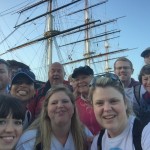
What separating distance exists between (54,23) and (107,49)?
2937 centimetres

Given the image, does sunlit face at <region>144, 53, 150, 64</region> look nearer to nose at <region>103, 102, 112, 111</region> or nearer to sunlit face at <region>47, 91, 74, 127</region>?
sunlit face at <region>47, 91, 74, 127</region>

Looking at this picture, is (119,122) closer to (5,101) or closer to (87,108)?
(5,101)

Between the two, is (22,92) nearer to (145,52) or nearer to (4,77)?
(4,77)

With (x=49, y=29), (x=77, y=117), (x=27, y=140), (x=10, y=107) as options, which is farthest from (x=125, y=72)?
(x=49, y=29)

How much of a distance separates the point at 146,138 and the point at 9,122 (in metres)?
1.35

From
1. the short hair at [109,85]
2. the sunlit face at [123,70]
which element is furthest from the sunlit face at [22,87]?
the sunlit face at [123,70]

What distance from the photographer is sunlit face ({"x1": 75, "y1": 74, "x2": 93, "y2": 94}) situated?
477cm

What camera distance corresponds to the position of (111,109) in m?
2.67

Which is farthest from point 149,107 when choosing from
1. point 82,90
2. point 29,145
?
point 29,145

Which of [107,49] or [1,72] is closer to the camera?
[1,72]

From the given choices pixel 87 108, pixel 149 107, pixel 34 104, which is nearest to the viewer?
pixel 149 107

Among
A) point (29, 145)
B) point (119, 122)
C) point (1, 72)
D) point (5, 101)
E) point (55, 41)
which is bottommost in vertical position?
point (29, 145)

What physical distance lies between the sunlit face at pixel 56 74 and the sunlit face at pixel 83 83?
84cm

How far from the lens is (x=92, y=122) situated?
4047 millimetres
